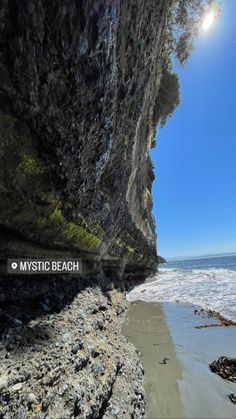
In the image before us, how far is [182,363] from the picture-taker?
18.2 ft

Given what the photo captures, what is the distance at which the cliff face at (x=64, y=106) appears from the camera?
3.18 m

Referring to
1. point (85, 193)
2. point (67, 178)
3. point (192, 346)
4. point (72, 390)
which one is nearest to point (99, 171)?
point (85, 193)

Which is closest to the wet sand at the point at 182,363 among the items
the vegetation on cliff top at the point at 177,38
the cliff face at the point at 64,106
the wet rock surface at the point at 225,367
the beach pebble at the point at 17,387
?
the wet rock surface at the point at 225,367

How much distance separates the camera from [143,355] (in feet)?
19.5

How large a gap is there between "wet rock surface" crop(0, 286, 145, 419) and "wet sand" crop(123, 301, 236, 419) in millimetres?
410

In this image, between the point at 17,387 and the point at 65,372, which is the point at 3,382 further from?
the point at 65,372

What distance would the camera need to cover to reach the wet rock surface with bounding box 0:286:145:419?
2730 millimetres

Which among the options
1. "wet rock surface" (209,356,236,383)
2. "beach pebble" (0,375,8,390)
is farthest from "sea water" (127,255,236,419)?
"beach pebble" (0,375,8,390)

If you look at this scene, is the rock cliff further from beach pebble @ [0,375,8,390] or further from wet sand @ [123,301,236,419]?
wet sand @ [123,301,236,419]

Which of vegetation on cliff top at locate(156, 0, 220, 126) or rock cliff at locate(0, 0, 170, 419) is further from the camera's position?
vegetation on cliff top at locate(156, 0, 220, 126)

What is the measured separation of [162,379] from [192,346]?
193cm

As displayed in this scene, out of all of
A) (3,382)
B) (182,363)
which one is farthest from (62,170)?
(182,363)

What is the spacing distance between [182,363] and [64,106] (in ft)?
18.8

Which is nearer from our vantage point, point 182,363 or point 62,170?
point 62,170
